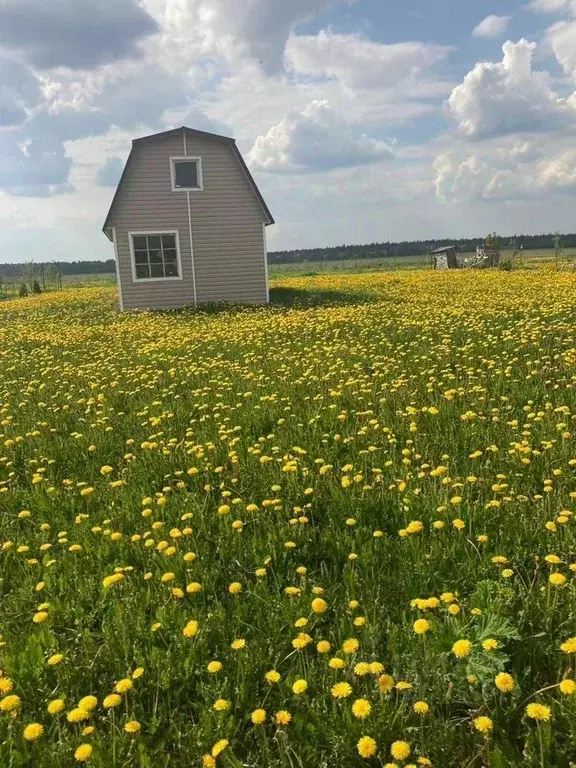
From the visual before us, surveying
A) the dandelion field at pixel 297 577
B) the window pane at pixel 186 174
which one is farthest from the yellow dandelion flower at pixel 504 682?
the window pane at pixel 186 174

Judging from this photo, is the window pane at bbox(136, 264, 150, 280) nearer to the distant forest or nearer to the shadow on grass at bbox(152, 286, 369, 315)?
the shadow on grass at bbox(152, 286, 369, 315)

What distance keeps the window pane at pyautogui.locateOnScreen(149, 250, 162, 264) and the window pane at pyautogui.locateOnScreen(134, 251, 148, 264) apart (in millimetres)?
195

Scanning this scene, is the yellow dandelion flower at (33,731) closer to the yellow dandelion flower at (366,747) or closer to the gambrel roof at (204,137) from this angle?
the yellow dandelion flower at (366,747)

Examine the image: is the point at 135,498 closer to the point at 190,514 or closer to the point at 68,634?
the point at 190,514

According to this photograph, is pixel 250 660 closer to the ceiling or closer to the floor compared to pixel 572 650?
closer to the floor

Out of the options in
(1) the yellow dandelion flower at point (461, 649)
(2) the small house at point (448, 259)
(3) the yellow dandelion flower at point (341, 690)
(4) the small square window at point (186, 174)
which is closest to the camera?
(3) the yellow dandelion flower at point (341, 690)

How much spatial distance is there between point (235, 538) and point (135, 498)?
4.04 ft

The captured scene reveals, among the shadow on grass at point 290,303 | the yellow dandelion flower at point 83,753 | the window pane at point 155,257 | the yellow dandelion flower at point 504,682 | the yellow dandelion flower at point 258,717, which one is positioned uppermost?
the window pane at point 155,257

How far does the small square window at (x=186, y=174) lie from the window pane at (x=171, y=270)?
9.18ft

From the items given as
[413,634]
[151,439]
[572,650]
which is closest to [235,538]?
[413,634]

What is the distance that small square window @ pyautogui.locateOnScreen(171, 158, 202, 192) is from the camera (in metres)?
21.9

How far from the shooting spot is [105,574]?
3.71 metres

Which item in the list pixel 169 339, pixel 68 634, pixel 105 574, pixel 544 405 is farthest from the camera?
pixel 169 339

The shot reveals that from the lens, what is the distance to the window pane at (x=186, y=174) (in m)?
22.0
